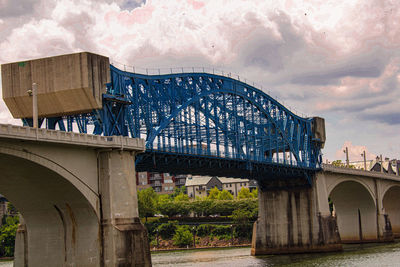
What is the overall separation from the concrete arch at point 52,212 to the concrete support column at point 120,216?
1200 millimetres

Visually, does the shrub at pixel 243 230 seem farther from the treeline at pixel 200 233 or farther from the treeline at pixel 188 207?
the treeline at pixel 188 207

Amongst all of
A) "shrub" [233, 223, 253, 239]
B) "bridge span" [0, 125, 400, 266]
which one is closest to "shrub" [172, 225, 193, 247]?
"shrub" [233, 223, 253, 239]

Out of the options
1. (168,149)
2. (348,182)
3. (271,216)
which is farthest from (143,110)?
(348,182)

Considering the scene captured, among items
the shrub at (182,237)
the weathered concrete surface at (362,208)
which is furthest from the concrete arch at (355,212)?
the shrub at (182,237)

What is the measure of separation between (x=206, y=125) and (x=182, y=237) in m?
55.1

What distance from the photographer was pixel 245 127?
4336 inches

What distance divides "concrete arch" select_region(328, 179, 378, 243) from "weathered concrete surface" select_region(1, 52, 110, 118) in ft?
252

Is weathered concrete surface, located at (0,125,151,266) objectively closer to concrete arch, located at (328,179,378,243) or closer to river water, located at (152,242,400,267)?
river water, located at (152,242,400,267)

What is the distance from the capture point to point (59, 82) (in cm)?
6756

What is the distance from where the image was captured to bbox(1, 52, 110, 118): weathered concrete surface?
66.7 meters

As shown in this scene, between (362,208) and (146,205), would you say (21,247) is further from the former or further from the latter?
(146,205)

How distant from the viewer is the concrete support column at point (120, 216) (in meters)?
62.8

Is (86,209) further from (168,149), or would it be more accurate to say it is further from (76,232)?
(168,149)

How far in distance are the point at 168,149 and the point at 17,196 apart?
23.8 m
